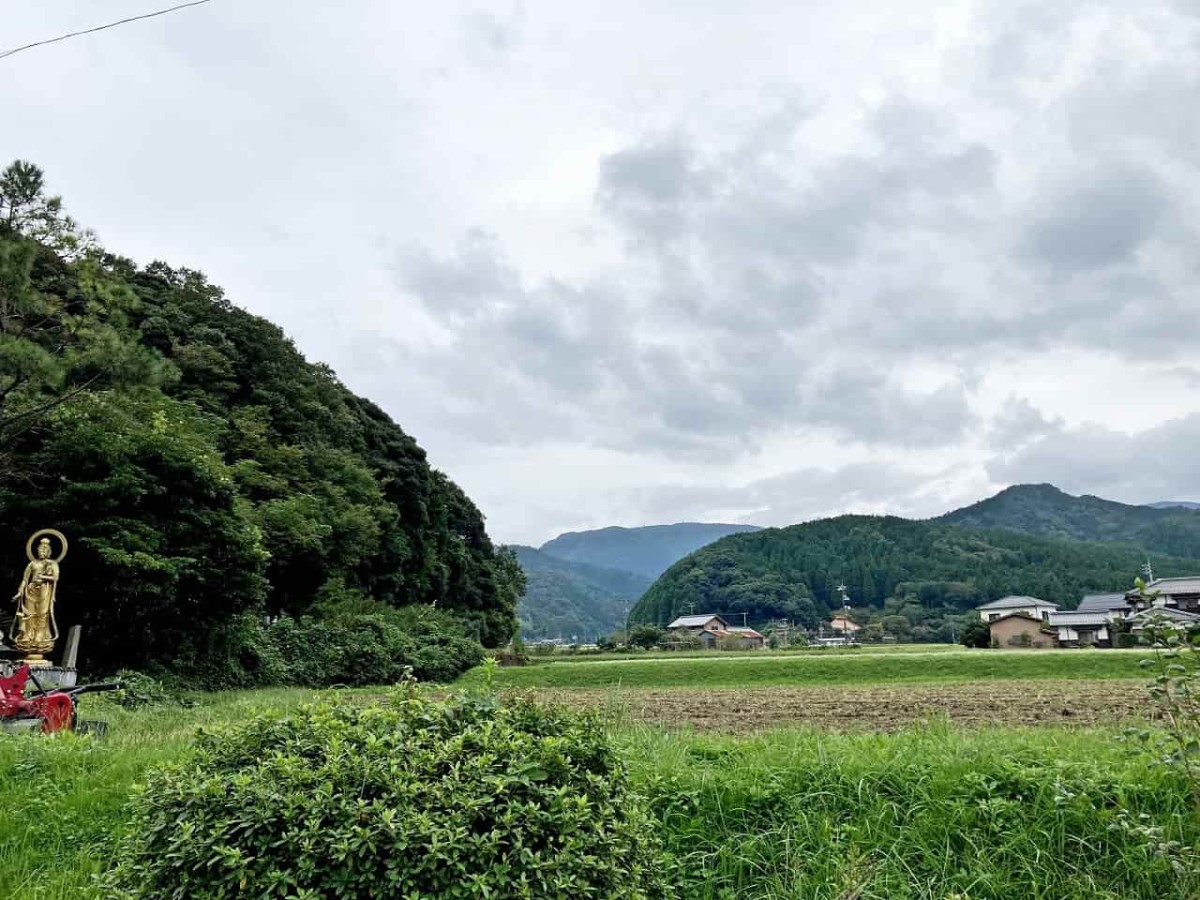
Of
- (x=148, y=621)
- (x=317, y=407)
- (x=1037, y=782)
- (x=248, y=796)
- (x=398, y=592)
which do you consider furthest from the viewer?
(x=398, y=592)

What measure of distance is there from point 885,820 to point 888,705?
15.2m

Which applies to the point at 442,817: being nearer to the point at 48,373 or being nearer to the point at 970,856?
the point at 970,856

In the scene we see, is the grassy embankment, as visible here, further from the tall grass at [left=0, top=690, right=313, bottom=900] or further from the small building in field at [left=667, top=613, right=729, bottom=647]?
the small building in field at [left=667, top=613, right=729, bottom=647]

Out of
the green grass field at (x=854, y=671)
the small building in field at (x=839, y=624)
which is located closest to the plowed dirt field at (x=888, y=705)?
the green grass field at (x=854, y=671)

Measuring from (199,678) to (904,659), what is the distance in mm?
24566

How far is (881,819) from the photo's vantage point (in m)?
3.75

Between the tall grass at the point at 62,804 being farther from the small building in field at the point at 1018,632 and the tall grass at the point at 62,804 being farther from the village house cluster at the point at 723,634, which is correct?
the village house cluster at the point at 723,634

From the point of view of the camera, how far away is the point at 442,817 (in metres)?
2.46

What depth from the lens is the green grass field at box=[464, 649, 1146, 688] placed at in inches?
1088

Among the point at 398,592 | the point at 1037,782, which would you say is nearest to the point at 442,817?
the point at 1037,782

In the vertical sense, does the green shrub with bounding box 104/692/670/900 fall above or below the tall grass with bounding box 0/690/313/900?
above

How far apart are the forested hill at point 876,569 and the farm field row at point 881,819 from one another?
94.4 metres

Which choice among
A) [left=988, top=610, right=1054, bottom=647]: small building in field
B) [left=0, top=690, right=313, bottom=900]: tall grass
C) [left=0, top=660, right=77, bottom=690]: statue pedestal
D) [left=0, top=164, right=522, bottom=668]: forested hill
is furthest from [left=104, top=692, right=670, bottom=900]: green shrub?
[left=988, top=610, right=1054, bottom=647]: small building in field

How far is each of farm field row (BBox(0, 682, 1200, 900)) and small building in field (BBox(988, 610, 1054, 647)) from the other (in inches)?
1906
